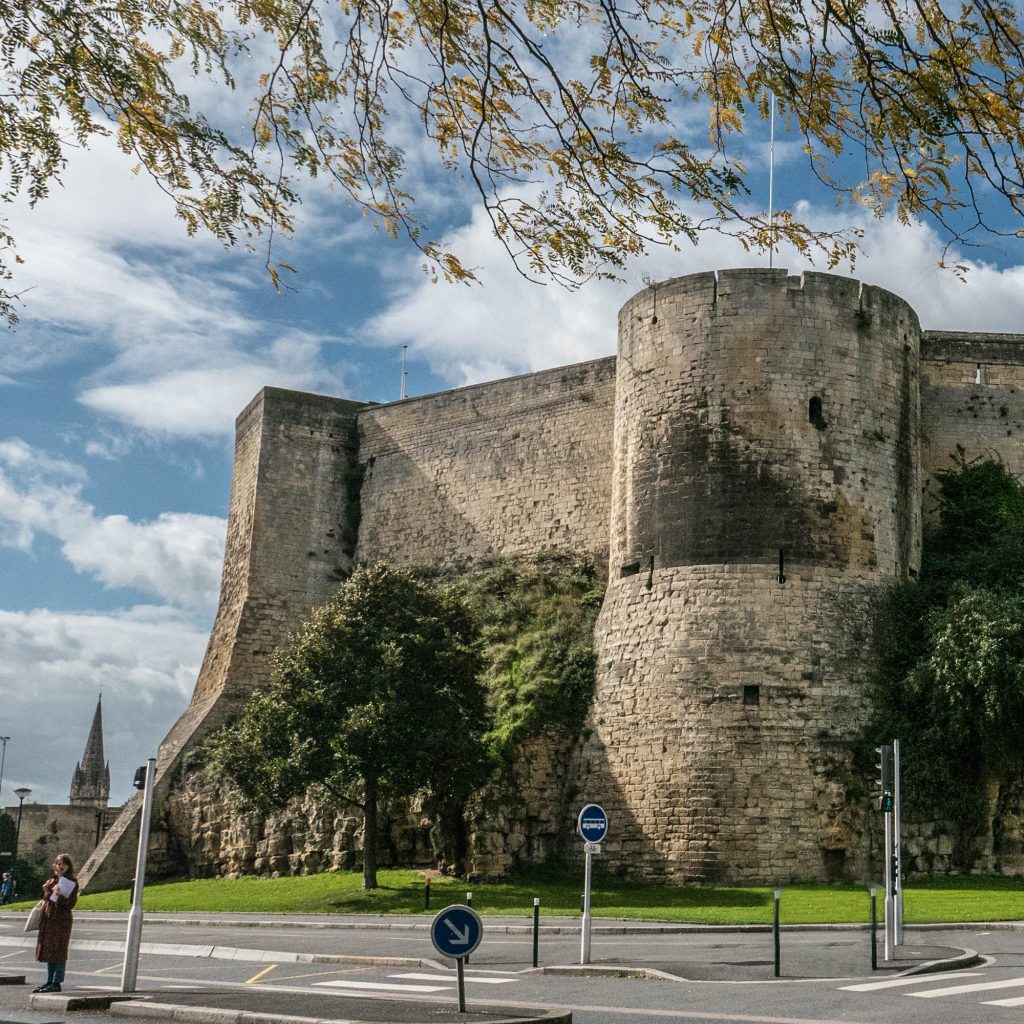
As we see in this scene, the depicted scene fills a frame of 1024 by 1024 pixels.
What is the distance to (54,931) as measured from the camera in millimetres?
13430

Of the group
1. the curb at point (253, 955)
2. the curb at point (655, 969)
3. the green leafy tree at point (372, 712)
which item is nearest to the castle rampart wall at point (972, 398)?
the green leafy tree at point (372, 712)

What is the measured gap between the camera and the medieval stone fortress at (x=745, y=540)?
25.7 m

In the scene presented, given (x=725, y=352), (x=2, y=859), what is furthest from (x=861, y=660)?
(x=2, y=859)

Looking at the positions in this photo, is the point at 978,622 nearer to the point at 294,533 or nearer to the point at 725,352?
the point at 725,352

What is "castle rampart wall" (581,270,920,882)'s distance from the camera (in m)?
25.6

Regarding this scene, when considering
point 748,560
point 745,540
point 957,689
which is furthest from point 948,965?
point 745,540

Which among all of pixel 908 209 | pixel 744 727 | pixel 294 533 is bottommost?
pixel 744 727

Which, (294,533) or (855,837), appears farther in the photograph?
(294,533)

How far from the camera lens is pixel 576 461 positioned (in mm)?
33844

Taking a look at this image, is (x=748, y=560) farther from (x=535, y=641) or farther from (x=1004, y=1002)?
(x=1004, y=1002)

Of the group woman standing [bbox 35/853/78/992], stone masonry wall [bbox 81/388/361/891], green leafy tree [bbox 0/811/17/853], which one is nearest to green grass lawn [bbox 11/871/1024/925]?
stone masonry wall [bbox 81/388/361/891]

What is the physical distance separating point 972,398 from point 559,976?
20586mm

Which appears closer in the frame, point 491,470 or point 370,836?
point 370,836

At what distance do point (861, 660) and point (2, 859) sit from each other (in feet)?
151
